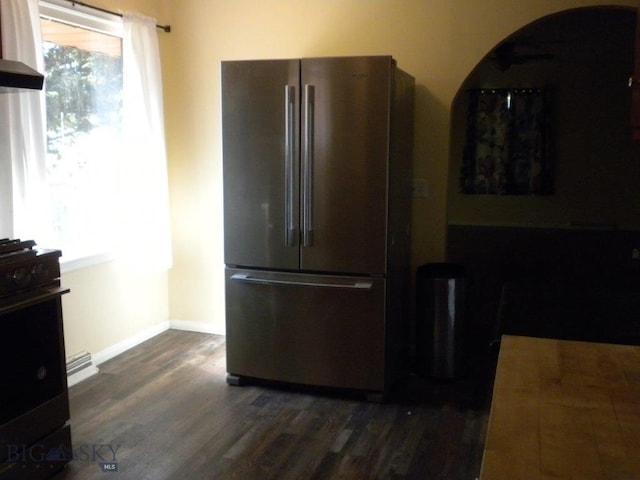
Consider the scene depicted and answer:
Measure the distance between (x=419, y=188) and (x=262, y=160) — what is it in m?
1.11

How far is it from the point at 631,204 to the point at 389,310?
300 cm

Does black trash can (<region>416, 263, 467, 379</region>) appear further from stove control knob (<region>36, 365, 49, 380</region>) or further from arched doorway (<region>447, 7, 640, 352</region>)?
stove control knob (<region>36, 365, 49, 380</region>)

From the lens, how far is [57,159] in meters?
3.70

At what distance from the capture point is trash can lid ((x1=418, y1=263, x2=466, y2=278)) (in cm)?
373

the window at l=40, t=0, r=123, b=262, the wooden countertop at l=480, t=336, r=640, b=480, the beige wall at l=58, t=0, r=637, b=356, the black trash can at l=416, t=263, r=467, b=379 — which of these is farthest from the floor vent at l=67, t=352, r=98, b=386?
the wooden countertop at l=480, t=336, r=640, b=480

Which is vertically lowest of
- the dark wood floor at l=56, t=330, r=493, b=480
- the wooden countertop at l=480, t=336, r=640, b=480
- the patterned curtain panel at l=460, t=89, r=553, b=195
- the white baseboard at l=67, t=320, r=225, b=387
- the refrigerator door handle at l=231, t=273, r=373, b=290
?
the dark wood floor at l=56, t=330, r=493, b=480

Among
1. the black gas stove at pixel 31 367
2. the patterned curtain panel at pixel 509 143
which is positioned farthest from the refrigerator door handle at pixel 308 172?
the patterned curtain panel at pixel 509 143

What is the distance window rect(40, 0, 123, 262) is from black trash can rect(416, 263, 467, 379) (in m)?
2.12

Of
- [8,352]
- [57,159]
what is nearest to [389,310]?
[8,352]

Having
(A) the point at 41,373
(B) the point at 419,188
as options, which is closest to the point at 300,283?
(B) the point at 419,188

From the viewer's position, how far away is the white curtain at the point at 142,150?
405cm

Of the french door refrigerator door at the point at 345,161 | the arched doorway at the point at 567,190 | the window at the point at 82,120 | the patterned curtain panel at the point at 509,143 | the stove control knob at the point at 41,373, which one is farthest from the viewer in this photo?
the patterned curtain panel at the point at 509,143

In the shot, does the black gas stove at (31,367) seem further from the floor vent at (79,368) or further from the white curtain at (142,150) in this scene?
the white curtain at (142,150)

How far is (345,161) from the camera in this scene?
333cm
